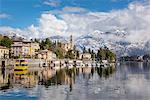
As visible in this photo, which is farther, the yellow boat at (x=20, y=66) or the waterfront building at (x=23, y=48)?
the waterfront building at (x=23, y=48)

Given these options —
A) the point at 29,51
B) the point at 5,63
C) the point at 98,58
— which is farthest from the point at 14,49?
the point at 98,58

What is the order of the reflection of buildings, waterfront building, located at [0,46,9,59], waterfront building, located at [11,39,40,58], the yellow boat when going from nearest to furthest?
the reflection of buildings
the yellow boat
waterfront building, located at [0,46,9,59]
waterfront building, located at [11,39,40,58]

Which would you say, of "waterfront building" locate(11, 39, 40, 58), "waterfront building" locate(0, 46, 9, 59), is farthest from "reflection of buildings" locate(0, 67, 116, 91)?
"waterfront building" locate(11, 39, 40, 58)

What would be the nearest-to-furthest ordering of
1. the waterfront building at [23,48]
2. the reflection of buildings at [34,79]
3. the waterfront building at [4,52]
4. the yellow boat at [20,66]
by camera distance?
1. the reflection of buildings at [34,79]
2. the yellow boat at [20,66]
3. the waterfront building at [4,52]
4. the waterfront building at [23,48]

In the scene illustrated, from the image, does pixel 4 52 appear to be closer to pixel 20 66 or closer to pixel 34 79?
pixel 20 66

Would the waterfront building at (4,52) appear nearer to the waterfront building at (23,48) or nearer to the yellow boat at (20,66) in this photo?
the waterfront building at (23,48)

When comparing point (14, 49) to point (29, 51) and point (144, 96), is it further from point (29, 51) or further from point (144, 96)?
point (144, 96)

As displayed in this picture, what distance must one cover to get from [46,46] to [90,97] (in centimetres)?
10697

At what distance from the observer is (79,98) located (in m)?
34.3

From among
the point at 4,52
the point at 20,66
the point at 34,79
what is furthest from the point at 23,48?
the point at 34,79

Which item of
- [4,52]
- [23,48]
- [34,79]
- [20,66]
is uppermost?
[23,48]

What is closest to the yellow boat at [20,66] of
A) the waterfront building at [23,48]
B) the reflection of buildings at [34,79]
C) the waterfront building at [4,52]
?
the reflection of buildings at [34,79]

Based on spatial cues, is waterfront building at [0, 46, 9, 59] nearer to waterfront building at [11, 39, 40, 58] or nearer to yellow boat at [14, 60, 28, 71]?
waterfront building at [11, 39, 40, 58]

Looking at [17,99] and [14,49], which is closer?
[17,99]
